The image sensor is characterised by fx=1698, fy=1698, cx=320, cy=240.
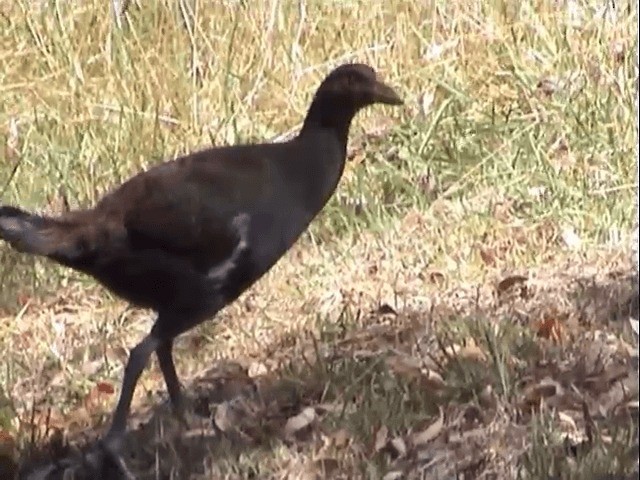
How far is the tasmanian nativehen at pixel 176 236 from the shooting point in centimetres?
511

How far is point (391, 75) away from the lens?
820 cm

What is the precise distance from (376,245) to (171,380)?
1689mm

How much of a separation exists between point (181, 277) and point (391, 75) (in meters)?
3.28

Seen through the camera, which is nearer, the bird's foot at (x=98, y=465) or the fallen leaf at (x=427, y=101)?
the bird's foot at (x=98, y=465)

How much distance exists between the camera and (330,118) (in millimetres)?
5742

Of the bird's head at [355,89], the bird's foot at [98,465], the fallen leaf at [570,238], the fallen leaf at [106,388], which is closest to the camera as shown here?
the bird's foot at [98,465]

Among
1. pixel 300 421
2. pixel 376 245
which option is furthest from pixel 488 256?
pixel 300 421

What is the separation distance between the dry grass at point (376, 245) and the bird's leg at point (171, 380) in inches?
3.5

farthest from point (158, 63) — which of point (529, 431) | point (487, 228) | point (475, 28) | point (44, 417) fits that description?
point (529, 431)

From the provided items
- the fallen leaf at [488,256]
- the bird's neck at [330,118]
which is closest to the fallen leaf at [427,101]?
the fallen leaf at [488,256]

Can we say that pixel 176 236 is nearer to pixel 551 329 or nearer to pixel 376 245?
pixel 551 329

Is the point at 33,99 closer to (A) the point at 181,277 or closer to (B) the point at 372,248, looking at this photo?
(B) the point at 372,248

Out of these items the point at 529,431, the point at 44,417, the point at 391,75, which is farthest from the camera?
the point at 391,75

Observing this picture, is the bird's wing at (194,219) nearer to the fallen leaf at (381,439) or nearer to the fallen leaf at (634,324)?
the fallen leaf at (381,439)
